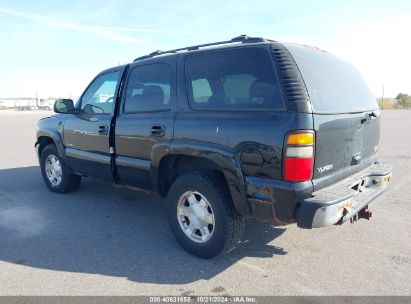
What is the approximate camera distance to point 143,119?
3.88 m

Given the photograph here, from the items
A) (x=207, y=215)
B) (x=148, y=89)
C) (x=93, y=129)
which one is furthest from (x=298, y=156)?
(x=93, y=129)

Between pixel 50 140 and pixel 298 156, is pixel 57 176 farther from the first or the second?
pixel 298 156

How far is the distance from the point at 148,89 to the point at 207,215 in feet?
5.33

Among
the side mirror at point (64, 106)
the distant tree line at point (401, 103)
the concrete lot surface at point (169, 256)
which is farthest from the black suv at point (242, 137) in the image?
the distant tree line at point (401, 103)

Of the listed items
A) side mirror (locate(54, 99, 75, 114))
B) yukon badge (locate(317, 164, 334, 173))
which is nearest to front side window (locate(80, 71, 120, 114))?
side mirror (locate(54, 99, 75, 114))

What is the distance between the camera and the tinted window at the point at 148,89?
376 cm

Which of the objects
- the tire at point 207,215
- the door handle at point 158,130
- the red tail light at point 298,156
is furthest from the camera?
the door handle at point 158,130

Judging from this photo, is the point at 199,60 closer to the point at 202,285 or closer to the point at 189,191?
the point at 189,191

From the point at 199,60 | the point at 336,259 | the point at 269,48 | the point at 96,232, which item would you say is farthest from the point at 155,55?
the point at 336,259

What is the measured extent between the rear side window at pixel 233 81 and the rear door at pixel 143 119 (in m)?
0.32

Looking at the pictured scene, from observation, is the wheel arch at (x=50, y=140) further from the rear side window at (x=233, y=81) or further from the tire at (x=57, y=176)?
the rear side window at (x=233, y=81)

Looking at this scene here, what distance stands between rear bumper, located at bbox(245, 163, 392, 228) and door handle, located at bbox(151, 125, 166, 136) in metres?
1.12

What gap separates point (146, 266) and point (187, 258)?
1.36ft

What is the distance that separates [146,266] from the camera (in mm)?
3244
